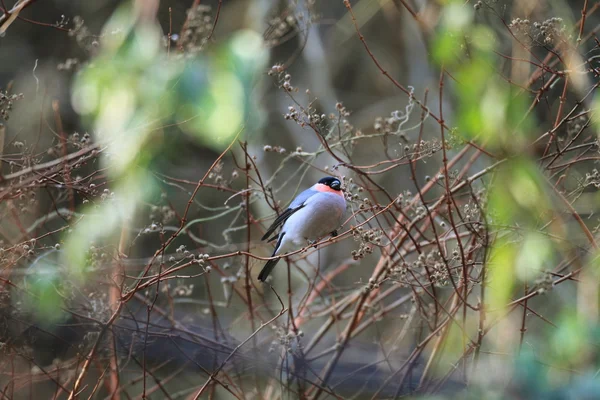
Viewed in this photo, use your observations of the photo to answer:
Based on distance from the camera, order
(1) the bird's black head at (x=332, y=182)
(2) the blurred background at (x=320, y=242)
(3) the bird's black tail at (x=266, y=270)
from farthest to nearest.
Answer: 1. (1) the bird's black head at (x=332, y=182)
2. (3) the bird's black tail at (x=266, y=270)
3. (2) the blurred background at (x=320, y=242)

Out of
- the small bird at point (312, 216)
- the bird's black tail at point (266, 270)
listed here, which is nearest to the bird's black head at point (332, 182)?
the small bird at point (312, 216)

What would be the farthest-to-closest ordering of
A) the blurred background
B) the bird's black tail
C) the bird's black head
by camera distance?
the bird's black head
the bird's black tail
the blurred background

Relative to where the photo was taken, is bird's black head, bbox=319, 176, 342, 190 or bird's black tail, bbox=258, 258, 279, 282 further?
bird's black head, bbox=319, 176, 342, 190

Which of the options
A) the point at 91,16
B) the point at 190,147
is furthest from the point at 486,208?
the point at 91,16

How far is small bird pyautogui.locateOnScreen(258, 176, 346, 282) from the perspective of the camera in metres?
3.08

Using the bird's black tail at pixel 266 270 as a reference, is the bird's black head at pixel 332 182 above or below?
above

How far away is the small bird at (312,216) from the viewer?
10.1ft

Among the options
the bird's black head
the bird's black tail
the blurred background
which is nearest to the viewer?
the blurred background

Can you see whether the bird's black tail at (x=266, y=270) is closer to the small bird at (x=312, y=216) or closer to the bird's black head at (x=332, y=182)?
the small bird at (x=312, y=216)

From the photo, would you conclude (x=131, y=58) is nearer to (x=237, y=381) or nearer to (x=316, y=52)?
(x=237, y=381)

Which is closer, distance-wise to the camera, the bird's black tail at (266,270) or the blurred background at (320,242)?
the blurred background at (320,242)

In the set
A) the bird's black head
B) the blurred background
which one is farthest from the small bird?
the blurred background

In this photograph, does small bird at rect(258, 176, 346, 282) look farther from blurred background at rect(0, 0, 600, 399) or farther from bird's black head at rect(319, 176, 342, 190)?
blurred background at rect(0, 0, 600, 399)

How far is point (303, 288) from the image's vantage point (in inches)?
193
